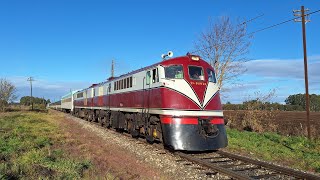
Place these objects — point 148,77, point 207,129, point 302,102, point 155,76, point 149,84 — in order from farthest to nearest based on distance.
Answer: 1. point 302,102
2. point 148,77
3. point 149,84
4. point 155,76
5. point 207,129

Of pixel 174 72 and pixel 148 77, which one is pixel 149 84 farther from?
pixel 174 72

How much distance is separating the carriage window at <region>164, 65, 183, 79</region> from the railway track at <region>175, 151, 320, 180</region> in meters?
2.91

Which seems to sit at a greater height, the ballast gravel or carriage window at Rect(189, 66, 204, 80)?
carriage window at Rect(189, 66, 204, 80)

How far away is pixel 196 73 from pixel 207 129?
95.4 inches

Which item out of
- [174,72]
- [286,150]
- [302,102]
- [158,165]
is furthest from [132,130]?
[302,102]

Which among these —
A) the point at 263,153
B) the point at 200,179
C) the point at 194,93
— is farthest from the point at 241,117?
the point at 200,179

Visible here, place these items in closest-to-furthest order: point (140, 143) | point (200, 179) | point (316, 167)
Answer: point (200, 179) < point (316, 167) < point (140, 143)

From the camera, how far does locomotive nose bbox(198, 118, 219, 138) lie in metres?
11.8

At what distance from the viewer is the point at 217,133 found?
475 inches

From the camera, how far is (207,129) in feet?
38.9

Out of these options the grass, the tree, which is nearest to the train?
the grass

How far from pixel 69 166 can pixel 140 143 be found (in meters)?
6.77

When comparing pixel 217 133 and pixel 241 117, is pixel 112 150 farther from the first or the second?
pixel 241 117

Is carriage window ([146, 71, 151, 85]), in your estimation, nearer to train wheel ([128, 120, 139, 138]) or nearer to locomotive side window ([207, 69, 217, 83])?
locomotive side window ([207, 69, 217, 83])
